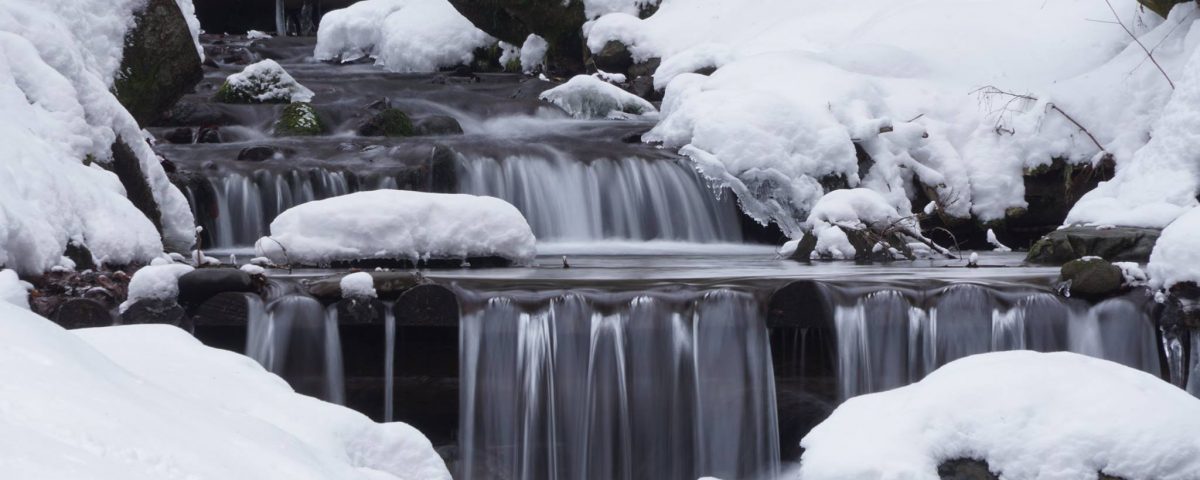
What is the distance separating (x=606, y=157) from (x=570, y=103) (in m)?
3.41

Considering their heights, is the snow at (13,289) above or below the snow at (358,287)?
above

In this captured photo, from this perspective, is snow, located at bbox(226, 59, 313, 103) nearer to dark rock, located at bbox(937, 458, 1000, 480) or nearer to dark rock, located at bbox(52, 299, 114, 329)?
dark rock, located at bbox(52, 299, 114, 329)

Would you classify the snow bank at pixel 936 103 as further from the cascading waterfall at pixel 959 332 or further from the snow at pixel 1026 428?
the snow at pixel 1026 428

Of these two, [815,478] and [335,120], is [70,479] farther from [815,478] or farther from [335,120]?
[335,120]

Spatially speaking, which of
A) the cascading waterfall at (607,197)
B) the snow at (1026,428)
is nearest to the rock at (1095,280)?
the snow at (1026,428)

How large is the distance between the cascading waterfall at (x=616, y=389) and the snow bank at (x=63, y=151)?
6.19ft

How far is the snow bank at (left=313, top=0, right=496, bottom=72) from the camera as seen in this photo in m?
18.4

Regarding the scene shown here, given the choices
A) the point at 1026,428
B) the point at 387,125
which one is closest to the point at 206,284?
the point at 1026,428

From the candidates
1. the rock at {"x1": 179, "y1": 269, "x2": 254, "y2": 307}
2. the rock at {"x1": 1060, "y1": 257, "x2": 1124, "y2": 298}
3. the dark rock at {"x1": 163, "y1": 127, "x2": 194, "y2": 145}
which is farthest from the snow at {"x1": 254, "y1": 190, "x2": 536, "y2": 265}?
the dark rock at {"x1": 163, "y1": 127, "x2": 194, "y2": 145}

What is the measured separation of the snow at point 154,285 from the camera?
5.36 m

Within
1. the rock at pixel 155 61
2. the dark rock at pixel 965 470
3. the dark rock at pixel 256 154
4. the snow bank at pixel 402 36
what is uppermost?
the snow bank at pixel 402 36

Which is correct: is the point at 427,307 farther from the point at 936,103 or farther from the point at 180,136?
the point at 180,136

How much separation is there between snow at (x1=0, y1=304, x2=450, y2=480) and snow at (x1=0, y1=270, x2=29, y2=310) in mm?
1601

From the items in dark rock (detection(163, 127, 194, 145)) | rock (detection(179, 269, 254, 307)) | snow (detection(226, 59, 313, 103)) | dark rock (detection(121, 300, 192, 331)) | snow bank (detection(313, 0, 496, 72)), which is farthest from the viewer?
snow bank (detection(313, 0, 496, 72))
